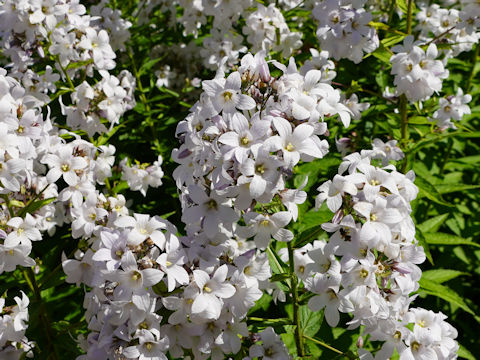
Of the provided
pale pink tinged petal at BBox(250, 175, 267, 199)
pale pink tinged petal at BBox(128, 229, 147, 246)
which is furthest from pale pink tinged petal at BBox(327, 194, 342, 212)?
pale pink tinged petal at BBox(128, 229, 147, 246)

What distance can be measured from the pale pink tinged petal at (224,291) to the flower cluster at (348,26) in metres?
2.32

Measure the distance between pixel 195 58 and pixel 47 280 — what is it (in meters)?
3.43

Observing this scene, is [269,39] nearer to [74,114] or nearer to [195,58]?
[195,58]

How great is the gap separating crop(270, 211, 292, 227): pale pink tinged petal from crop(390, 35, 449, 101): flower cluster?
6.20 ft

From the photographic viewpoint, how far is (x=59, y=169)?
3.17 m

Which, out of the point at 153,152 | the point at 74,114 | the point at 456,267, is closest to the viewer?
the point at 74,114

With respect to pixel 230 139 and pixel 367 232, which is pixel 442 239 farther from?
pixel 230 139

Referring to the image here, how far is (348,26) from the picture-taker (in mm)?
3793

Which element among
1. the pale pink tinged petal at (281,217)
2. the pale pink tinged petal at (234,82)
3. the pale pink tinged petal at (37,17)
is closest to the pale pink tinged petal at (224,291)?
the pale pink tinged petal at (281,217)

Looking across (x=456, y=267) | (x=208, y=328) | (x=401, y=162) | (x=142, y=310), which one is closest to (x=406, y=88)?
(x=401, y=162)

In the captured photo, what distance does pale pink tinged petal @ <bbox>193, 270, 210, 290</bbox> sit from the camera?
2.19 meters

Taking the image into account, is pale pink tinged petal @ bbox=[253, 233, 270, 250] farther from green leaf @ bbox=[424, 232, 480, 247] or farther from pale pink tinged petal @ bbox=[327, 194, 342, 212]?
green leaf @ bbox=[424, 232, 480, 247]

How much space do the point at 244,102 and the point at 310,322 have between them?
4.89 feet

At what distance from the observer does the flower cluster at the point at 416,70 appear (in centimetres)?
359
